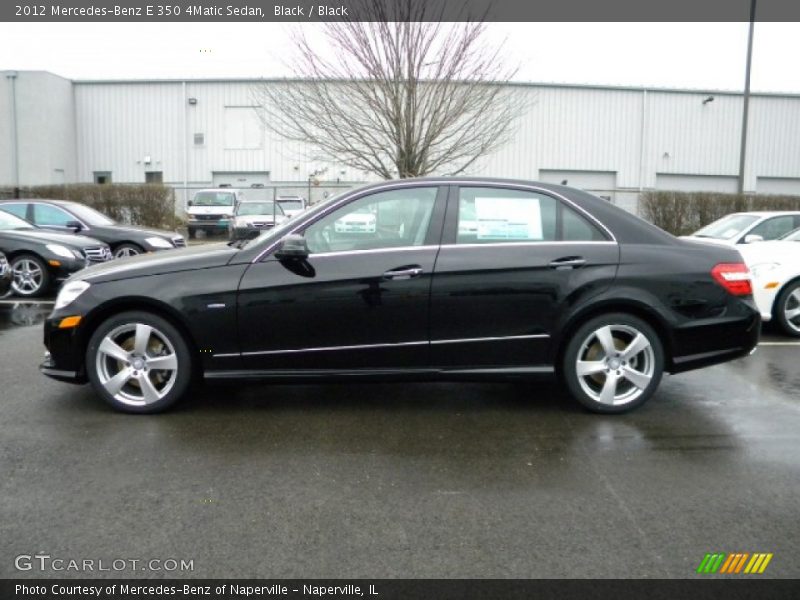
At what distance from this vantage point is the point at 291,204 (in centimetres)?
2377

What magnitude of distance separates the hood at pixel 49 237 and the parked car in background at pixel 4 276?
387 mm

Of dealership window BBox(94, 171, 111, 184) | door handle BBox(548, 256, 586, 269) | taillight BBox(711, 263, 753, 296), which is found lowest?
taillight BBox(711, 263, 753, 296)

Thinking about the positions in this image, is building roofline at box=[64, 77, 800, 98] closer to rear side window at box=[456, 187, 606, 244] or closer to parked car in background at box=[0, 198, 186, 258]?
parked car in background at box=[0, 198, 186, 258]

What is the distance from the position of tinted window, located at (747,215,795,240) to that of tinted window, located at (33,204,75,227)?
1129 cm

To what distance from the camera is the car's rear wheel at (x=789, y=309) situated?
8016mm

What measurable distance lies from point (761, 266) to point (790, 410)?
329 cm

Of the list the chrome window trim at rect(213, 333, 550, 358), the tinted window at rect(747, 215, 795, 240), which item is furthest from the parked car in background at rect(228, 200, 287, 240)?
the chrome window trim at rect(213, 333, 550, 358)

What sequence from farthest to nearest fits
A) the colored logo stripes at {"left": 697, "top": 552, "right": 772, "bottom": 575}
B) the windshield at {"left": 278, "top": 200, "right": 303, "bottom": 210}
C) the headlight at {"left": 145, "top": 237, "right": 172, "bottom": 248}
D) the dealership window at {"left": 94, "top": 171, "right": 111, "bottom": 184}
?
the dealership window at {"left": 94, "top": 171, "right": 111, "bottom": 184} < the windshield at {"left": 278, "top": 200, "right": 303, "bottom": 210} < the headlight at {"left": 145, "top": 237, "right": 172, "bottom": 248} < the colored logo stripes at {"left": 697, "top": 552, "right": 772, "bottom": 575}

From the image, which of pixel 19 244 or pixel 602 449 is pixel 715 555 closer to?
pixel 602 449

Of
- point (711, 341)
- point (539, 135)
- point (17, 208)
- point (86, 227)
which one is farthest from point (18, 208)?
point (539, 135)

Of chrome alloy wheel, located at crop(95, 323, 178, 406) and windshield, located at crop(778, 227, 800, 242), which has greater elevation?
windshield, located at crop(778, 227, 800, 242)

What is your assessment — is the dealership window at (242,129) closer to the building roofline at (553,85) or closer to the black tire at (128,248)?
the building roofline at (553,85)

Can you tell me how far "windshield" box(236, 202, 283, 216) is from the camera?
22.1m

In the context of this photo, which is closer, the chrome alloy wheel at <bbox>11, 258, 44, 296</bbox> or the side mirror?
the side mirror
